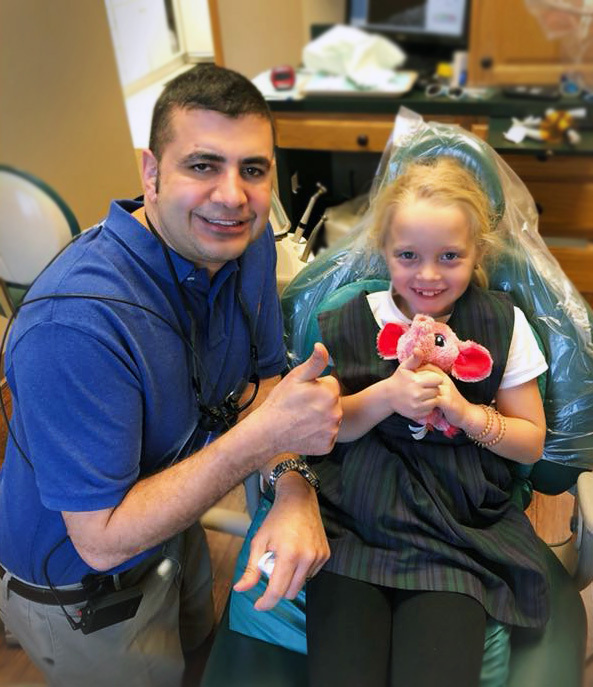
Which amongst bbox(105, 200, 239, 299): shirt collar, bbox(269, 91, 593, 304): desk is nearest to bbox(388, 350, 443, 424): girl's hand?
bbox(105, 200, 239, 299): shirt collar

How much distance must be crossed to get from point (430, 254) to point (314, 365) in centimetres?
36

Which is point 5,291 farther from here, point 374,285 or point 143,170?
point 374,285

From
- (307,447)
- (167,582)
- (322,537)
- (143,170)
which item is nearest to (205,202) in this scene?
(143,170)

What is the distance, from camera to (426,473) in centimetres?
102

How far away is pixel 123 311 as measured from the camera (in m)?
0.83

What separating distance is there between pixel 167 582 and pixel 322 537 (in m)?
0.41

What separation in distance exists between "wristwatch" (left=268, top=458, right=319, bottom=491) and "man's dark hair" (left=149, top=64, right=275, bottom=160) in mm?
517

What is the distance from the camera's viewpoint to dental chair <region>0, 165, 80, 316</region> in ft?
4.16

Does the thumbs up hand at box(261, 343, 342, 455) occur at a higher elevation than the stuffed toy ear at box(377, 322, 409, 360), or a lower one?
higher

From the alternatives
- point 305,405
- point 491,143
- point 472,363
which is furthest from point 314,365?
point 491,143

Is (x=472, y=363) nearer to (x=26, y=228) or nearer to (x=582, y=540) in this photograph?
(x=582, y=540)

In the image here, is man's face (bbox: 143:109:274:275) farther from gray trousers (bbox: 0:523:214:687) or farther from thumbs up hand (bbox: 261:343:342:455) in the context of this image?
gray trousers (bbox: 0:523:214:687)

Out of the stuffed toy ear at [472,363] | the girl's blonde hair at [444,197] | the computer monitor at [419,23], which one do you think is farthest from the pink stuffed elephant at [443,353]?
the computer monitor at [419,23]

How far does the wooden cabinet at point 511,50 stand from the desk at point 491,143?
106mm
